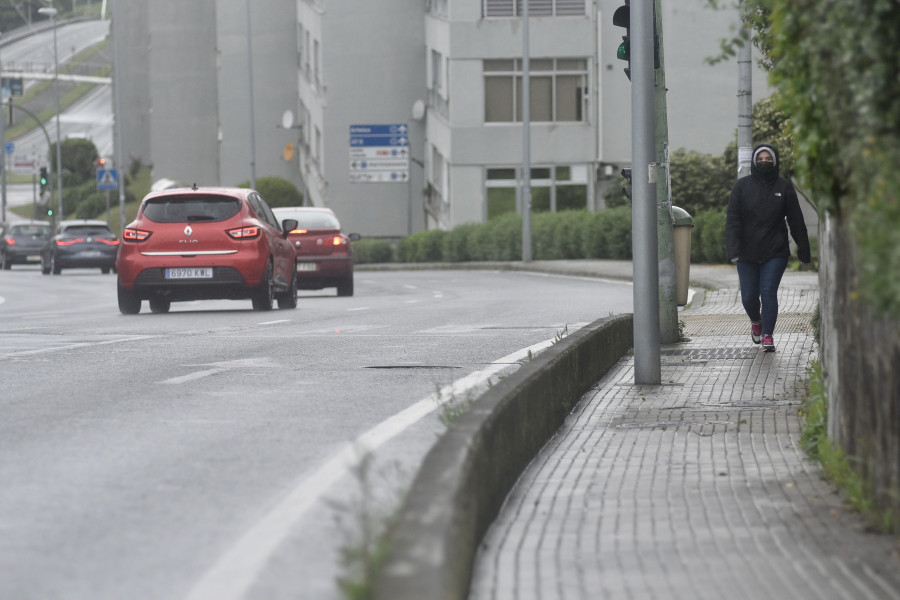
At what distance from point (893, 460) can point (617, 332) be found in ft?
25.7

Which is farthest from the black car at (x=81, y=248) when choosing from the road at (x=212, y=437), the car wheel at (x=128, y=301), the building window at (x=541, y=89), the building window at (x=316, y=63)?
the road at (x=212, y=437)

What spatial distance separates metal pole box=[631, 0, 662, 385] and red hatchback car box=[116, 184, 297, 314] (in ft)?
34.2

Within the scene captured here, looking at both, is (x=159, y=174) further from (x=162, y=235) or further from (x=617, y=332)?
(x=617, y=332)

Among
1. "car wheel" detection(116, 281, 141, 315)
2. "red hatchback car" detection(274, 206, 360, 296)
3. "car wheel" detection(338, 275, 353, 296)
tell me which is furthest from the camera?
"car wheel" detection(338, 275, 353, 296)

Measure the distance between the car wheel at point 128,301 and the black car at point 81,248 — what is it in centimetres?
2505

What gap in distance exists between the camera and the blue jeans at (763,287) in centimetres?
1368

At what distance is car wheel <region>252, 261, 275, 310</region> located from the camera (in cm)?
2152

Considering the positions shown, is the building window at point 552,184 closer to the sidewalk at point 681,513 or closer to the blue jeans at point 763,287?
the blue jeans at point 763,287

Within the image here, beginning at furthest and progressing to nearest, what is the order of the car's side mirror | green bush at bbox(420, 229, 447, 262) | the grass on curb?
green bush at bbox(420, 229, 447, 262) < the car's side mirror < the grass on curb

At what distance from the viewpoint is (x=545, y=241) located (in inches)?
1852

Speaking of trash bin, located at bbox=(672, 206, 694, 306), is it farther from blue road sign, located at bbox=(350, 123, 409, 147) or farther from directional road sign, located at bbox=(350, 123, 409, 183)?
directional road sign, located at bbox=(350, 123, 409, 183)

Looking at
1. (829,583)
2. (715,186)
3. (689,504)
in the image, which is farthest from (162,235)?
(715,186)

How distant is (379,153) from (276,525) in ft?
167

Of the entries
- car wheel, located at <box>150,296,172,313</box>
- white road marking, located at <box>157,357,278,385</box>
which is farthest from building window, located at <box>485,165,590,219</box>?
white road marking, located at <box>157,357,278,385</box>
